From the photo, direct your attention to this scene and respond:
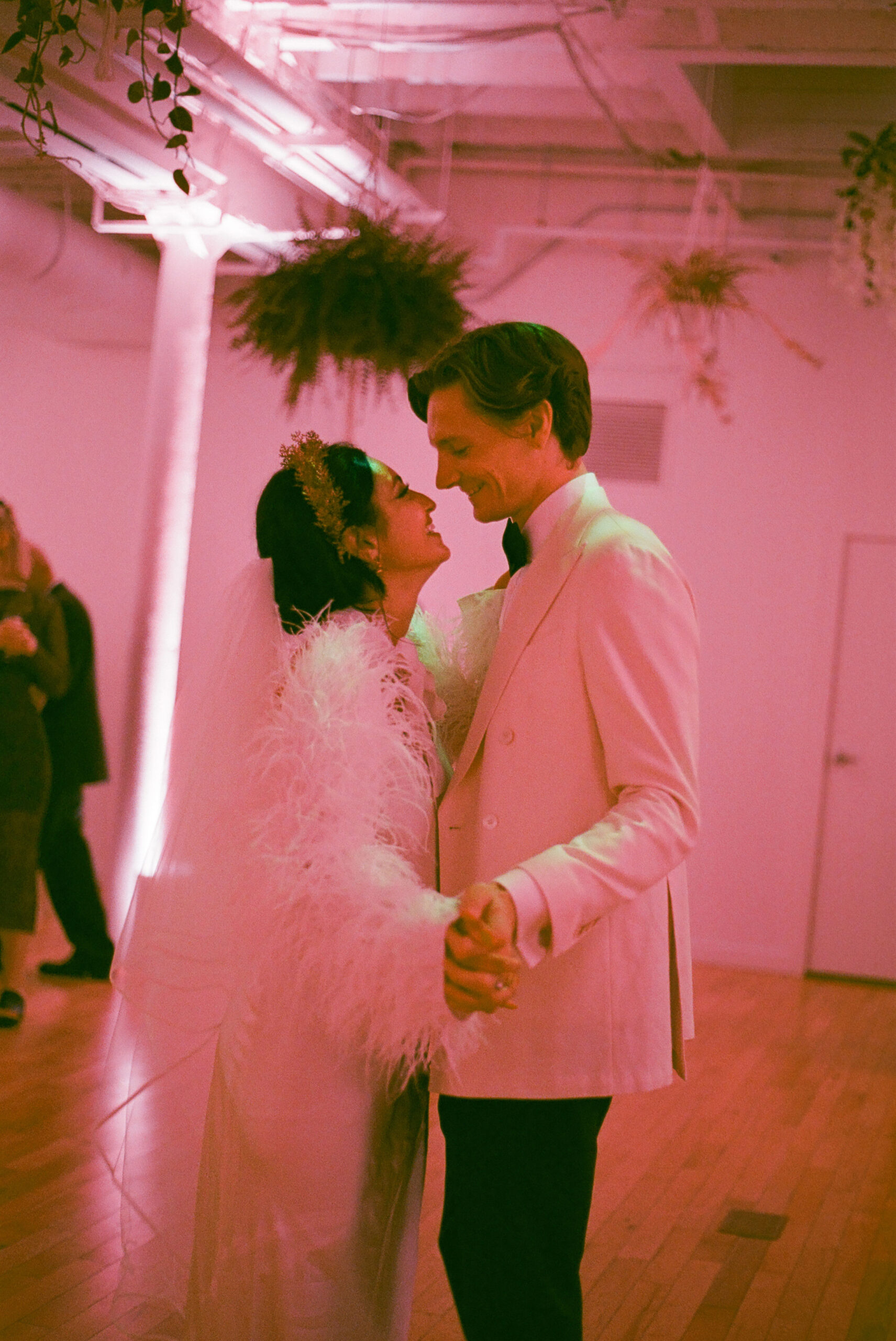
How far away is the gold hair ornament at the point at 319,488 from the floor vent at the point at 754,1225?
2381mm

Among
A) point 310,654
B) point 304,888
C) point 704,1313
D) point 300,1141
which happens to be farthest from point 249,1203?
point 704,1313

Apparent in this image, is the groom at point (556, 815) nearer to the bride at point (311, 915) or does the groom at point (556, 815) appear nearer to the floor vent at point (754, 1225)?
the bride at point (311, 915)

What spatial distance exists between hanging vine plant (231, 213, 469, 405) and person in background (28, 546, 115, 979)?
1709mm

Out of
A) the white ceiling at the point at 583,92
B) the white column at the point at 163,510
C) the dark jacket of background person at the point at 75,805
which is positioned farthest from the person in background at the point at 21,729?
the white ceiling at the point at 583,92

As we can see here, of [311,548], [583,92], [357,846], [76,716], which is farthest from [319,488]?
[583,92]

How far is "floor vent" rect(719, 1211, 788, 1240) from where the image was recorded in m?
3.47

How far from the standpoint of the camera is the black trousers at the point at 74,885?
545 cm

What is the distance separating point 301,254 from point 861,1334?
3.14 meters

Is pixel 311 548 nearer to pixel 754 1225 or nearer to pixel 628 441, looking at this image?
pixel 754 1225

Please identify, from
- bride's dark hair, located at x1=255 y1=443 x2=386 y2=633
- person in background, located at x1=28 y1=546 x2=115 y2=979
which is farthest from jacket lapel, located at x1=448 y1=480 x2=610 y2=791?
person in background, located at x1=28 y1=546 x2=115 y2=979

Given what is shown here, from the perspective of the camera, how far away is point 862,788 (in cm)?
740

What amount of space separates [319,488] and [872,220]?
4803mm

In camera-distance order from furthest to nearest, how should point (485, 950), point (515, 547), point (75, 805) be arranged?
point (75, 805), point (515, 547), point (485, 950)

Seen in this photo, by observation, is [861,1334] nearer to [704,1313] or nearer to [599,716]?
[704,1313]
